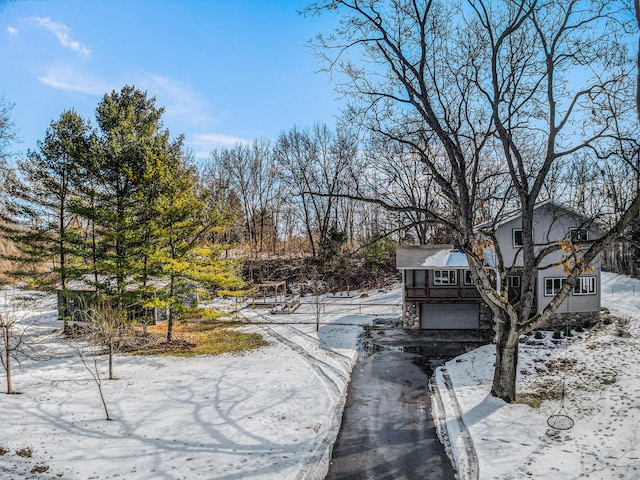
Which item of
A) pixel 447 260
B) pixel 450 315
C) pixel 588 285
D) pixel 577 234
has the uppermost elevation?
pixel 577 234

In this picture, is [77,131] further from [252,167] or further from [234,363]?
[252,167]

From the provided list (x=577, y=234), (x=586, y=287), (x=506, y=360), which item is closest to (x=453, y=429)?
(x=506, y=360)

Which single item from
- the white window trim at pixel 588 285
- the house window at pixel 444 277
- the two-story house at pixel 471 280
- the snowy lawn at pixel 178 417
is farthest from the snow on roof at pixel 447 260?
the snowy lawn at pixel 178 417

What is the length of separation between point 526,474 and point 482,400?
378 centimetres

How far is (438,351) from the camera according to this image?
57.6 feet

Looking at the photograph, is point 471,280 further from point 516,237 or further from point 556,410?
point 556,410

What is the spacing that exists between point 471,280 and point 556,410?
12.8m

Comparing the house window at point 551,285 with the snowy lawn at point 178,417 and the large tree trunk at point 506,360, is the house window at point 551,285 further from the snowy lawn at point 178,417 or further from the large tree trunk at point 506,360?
the large tree trunk at point 506,360

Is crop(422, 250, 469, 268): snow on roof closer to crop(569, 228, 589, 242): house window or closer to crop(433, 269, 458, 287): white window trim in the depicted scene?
crop(433, 269, 458, 287): white window trim

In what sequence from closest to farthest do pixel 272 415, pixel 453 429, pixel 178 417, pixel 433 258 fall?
1. pixel 453 429
2. pixel 178 417
3. pixel 272 415
4. pixel 433 258

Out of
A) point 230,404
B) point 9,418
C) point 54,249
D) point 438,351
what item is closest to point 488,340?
point 438,351

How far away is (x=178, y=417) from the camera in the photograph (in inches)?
390

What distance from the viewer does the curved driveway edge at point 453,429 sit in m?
7.77

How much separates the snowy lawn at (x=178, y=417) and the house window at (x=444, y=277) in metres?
9.04
